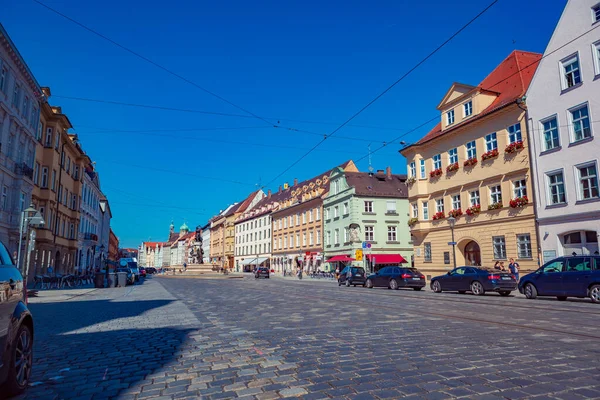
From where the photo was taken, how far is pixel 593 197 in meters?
22.2

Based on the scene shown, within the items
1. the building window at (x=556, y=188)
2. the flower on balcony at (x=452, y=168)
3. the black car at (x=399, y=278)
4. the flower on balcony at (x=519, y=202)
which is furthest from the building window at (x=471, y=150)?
the black car at (x=399, y=278)

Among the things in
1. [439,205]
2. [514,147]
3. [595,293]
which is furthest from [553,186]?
[595,293]

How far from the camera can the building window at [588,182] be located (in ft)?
73.2

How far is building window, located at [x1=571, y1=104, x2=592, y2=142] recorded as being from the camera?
22.8 metres

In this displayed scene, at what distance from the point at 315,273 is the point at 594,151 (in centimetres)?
3732

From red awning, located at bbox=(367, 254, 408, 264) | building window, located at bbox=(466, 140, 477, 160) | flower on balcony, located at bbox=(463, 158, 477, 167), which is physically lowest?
red awning, located at bbox=(367, 254, 408, 264)

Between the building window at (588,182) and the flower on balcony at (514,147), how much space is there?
3978mm

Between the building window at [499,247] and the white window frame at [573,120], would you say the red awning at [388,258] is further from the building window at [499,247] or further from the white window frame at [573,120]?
the white window frame at [573,120]

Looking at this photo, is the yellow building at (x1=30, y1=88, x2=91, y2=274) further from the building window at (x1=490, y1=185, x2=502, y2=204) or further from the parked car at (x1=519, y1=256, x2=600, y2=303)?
the parked car at (x1=519, y1=256, x2=600, y2=303)

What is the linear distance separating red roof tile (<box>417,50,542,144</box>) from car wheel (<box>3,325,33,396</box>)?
92.9ft

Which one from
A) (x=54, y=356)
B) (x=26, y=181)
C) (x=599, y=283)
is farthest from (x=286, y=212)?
(x=54, y=356)

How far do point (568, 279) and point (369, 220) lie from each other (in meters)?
36.0

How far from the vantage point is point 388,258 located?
169 ft

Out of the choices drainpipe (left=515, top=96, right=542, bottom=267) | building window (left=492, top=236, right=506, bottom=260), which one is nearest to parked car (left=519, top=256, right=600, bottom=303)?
drainpipe (left=515, top=96, right=542, bottom=267)
